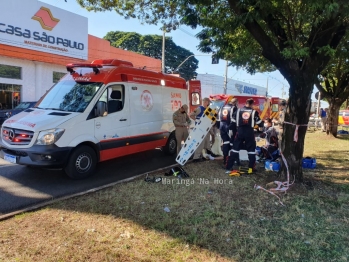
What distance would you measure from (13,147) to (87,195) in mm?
1970

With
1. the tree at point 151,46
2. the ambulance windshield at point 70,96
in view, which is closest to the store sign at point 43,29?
the ambulance windshield at point 70,96

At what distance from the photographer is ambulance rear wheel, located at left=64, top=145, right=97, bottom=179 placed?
236 inches

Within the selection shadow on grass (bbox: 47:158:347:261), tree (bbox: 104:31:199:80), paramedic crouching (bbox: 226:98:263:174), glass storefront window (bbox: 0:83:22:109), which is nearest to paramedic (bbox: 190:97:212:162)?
paramedic crouching (bbox: 226:98:263:174)

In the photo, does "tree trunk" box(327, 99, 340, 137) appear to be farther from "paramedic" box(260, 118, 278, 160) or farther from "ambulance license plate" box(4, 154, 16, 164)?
"ambulance license plate" box(4, 154, 16, 164)

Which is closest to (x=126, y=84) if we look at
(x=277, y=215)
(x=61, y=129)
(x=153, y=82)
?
(x=153, y=82)

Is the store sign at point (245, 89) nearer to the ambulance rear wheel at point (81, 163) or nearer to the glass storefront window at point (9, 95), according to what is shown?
the glass storefront window at point (9, 95)

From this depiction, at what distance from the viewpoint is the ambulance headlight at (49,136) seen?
557 cm

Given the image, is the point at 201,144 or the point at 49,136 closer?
the point at 49,136

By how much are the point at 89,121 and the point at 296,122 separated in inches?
167

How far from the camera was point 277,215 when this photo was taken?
4.41m

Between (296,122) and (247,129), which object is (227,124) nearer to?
(247,129)

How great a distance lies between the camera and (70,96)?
6559mm

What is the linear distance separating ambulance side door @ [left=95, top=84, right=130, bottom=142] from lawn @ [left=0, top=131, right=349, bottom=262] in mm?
1409

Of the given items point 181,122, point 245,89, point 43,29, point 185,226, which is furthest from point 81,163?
point 245,89
